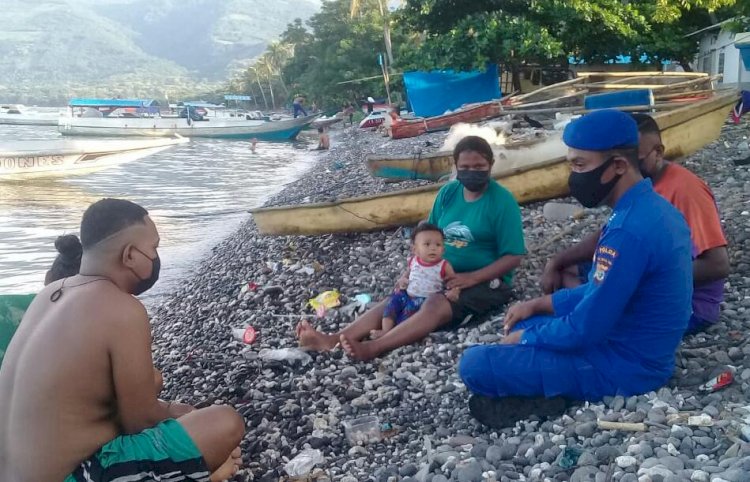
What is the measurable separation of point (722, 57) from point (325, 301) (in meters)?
20.8

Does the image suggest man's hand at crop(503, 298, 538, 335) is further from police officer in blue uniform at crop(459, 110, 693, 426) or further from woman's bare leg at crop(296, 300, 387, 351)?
woman's bare leg at crop(296, 300, 387, 351)

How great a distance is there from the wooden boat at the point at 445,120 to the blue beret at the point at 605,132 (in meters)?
11.1

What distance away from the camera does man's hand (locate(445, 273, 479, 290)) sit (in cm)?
502

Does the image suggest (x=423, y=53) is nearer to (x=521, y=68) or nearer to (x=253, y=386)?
(x=521, y=68)

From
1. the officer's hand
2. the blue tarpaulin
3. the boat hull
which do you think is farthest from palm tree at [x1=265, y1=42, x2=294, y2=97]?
the officer's hand

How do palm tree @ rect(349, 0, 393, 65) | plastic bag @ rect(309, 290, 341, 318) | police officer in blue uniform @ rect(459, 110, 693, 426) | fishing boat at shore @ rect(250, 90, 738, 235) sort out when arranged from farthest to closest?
palm tree @ rect(349, 0, 393, 65) → fishing boat at shore @ rect(250, 90, 738, 235) → plastic bag @ rect(309, 290, 341, 318) → police officer in blue uniform @ rect(459, 110, 693, 426)

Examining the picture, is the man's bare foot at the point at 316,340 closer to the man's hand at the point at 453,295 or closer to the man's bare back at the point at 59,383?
the man's hand at the point at 453,295

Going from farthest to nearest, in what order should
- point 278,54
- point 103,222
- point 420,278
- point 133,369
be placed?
point 278,54, point 420,278, point 103,222, point 133,369

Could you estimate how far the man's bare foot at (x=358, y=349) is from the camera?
485 centimetres

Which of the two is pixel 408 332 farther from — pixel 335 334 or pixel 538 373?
pixel 538 373

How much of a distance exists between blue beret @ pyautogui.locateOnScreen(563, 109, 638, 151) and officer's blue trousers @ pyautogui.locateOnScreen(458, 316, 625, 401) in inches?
41.2

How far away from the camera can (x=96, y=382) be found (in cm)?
282

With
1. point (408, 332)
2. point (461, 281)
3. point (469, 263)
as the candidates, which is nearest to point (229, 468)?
point (408, 332)

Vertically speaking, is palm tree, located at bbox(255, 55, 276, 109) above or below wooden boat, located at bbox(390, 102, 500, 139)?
above
